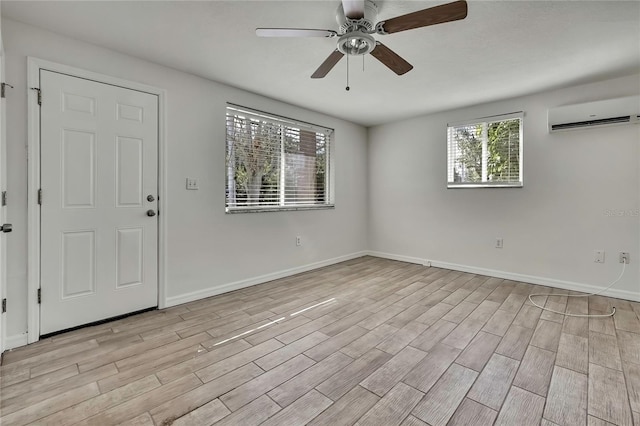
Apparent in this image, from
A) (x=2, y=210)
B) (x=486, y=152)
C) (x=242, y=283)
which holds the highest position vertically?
(x=486, y=152)

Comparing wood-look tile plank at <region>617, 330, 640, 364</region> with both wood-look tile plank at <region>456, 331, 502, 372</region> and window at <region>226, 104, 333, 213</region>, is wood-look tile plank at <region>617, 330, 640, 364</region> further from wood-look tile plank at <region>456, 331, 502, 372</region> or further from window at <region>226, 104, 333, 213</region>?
window at <region>226, 104, 333, 213</region>

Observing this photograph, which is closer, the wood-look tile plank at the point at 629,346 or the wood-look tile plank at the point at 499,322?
the wood-look tile plank at the point at 629,346

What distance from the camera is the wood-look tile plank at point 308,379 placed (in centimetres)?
158

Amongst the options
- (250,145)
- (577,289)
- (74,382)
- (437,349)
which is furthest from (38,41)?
(577,289)

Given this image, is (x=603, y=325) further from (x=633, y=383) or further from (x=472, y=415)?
(x=472, y=415)

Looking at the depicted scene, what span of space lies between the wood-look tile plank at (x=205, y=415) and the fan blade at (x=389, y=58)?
236 cm

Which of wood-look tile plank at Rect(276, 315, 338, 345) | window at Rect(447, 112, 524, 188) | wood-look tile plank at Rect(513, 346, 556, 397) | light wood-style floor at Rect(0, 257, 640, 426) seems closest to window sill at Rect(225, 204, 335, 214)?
light wood-style floor at Rect(0, 257, 640, 426)

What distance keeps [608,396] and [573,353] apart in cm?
48

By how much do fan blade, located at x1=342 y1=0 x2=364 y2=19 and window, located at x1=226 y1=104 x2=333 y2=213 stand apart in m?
2.06

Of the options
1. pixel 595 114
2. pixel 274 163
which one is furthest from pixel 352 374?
pixel 595 114

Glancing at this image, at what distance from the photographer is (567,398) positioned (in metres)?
1.56

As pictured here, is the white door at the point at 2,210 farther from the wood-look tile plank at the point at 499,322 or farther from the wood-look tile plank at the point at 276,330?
the wood-look tile plank at the point at 499,322

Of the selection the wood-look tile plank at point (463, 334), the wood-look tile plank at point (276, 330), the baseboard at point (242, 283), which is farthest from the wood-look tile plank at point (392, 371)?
the baseboard at point (242, 283)

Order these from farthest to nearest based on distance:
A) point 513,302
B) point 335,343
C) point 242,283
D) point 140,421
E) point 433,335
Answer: point 242,283
point 513,302
point 433,335
point 335,343
point 140,421
